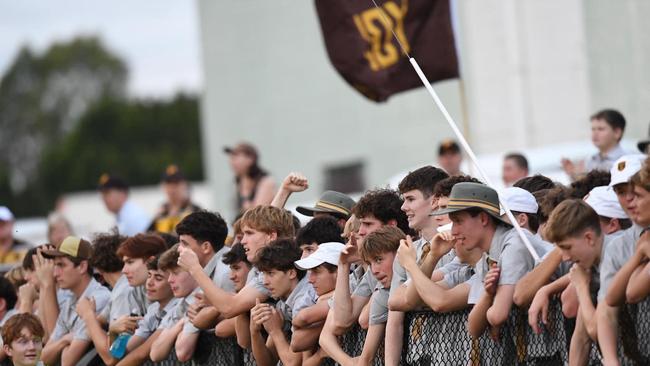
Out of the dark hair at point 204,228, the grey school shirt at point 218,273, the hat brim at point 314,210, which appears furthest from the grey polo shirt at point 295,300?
the dark hair at point 204,228

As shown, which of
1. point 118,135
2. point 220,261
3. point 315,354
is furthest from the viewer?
point 118,135

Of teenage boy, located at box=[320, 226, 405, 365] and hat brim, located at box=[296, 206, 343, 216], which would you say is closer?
teenage boy, located at box=[320, 226, 405, 365]

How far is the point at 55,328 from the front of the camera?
12422mm

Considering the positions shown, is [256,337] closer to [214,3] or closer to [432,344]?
[432,344]

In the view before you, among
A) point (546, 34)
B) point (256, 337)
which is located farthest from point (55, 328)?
point (546, 34)

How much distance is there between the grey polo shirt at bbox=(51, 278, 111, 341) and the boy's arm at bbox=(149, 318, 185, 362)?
1361mm

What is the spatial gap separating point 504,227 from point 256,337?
2082 millimetres

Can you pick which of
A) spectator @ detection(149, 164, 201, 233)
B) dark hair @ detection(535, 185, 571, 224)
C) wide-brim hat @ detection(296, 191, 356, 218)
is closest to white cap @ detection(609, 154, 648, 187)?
dark hair @ detection(535, 185, 571, 224)

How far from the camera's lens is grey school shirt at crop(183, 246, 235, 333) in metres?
10.6

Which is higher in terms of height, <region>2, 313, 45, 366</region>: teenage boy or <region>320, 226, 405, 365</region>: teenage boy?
<region>320, 226, 405, 365</region>: teenage boy

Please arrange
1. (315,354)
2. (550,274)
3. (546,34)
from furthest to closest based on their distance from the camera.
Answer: (546,34) < (315,354) < (550,274)

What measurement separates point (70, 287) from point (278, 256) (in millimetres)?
3388

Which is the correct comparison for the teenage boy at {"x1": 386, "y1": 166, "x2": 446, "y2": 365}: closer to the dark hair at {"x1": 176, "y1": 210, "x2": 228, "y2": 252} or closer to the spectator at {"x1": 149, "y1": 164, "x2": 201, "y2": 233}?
the dark hair at {"x1": 176, "y1": 210, "x2": 228, "y2": 252}

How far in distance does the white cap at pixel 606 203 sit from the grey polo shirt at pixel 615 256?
2.23 feet
